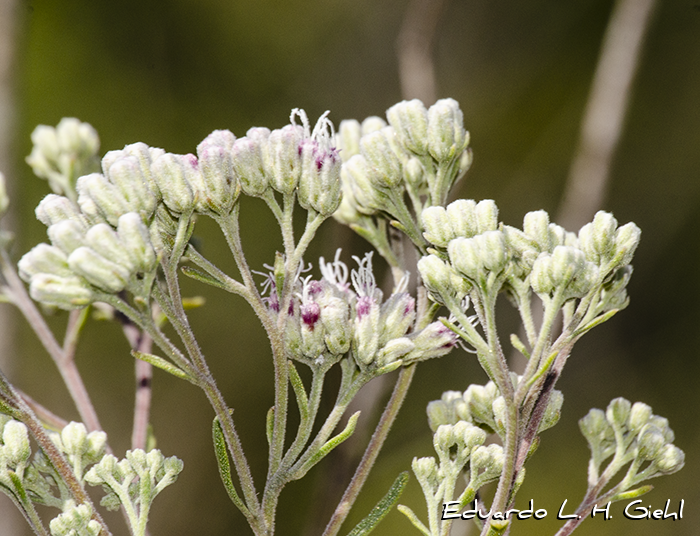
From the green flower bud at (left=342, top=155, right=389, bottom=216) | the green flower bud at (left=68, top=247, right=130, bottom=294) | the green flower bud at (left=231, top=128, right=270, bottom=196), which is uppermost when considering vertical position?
the green flower bud at (left=342, top=155, right=389, bottom=216)

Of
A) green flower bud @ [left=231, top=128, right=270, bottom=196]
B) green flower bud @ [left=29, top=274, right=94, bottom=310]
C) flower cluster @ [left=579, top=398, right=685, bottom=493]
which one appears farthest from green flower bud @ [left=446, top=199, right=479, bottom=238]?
green flower bud @ [left=29, top=274, right=94, bottom=310]

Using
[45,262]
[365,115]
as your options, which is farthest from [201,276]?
[365,115]

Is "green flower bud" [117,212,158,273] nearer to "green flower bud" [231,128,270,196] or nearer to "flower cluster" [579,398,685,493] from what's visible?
"green flower bud" [231,128,270,196]

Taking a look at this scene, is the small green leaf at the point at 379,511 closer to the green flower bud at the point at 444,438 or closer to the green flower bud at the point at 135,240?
the green flower bud at the point at 444,438

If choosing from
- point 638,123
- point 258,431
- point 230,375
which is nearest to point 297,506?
point 258,431

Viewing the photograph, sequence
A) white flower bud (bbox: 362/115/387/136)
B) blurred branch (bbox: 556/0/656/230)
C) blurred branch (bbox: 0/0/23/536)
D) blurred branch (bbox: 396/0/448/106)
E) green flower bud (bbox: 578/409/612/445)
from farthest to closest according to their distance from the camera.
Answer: blurred branch (bbox: 396/0/448/106) → blurred branch (bbox: 556/0/656/230) → blurred branch (bbox: 0/0/23/536) → white flower bud (bbox: 362/115/387/136) → green flower bud (bbox: 578/409/612/445)
